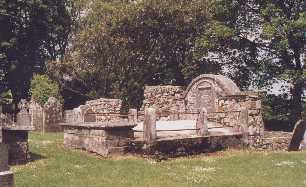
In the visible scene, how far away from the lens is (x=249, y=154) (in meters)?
20.2

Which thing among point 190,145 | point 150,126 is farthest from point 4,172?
point 190,145

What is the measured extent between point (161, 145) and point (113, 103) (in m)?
11.0

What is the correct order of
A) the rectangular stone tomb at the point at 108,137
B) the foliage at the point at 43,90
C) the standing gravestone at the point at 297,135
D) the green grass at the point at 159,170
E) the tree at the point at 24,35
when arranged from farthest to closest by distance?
1. the tree at the point at 24,35
2. the foliage at the point at 43,90
3. the standing gravestone at the point at 297,135
4. the rectangular stone tomb at the point at 108,137
5. the green grass at the point at 159,170

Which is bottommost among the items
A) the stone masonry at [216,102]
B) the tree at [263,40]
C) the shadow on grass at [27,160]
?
the shadow on grass at [27,160]

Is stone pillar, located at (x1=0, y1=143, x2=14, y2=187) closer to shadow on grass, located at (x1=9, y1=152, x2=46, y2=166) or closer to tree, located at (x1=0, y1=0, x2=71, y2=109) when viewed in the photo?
shadow on grass, located at (x1=9, y1=152, x2=46, y2=166)

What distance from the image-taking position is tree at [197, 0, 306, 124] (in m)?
33.3

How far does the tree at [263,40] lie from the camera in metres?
33.3

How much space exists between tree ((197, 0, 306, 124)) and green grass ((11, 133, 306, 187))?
15213 mm

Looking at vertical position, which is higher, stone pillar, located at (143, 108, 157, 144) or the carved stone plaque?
the carved stone plaque

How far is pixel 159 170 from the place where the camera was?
1543 centimetres

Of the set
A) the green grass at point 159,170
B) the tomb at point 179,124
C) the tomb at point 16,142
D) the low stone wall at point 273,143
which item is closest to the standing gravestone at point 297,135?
the green grass at point 159,170

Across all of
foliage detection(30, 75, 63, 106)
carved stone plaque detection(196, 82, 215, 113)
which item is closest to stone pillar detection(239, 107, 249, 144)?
carved stone plaque detection(196, 82, 215, 113)

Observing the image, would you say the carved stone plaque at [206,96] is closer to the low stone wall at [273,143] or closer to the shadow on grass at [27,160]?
the low stone wall at [273,143]

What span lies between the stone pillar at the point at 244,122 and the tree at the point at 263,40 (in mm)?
11625
